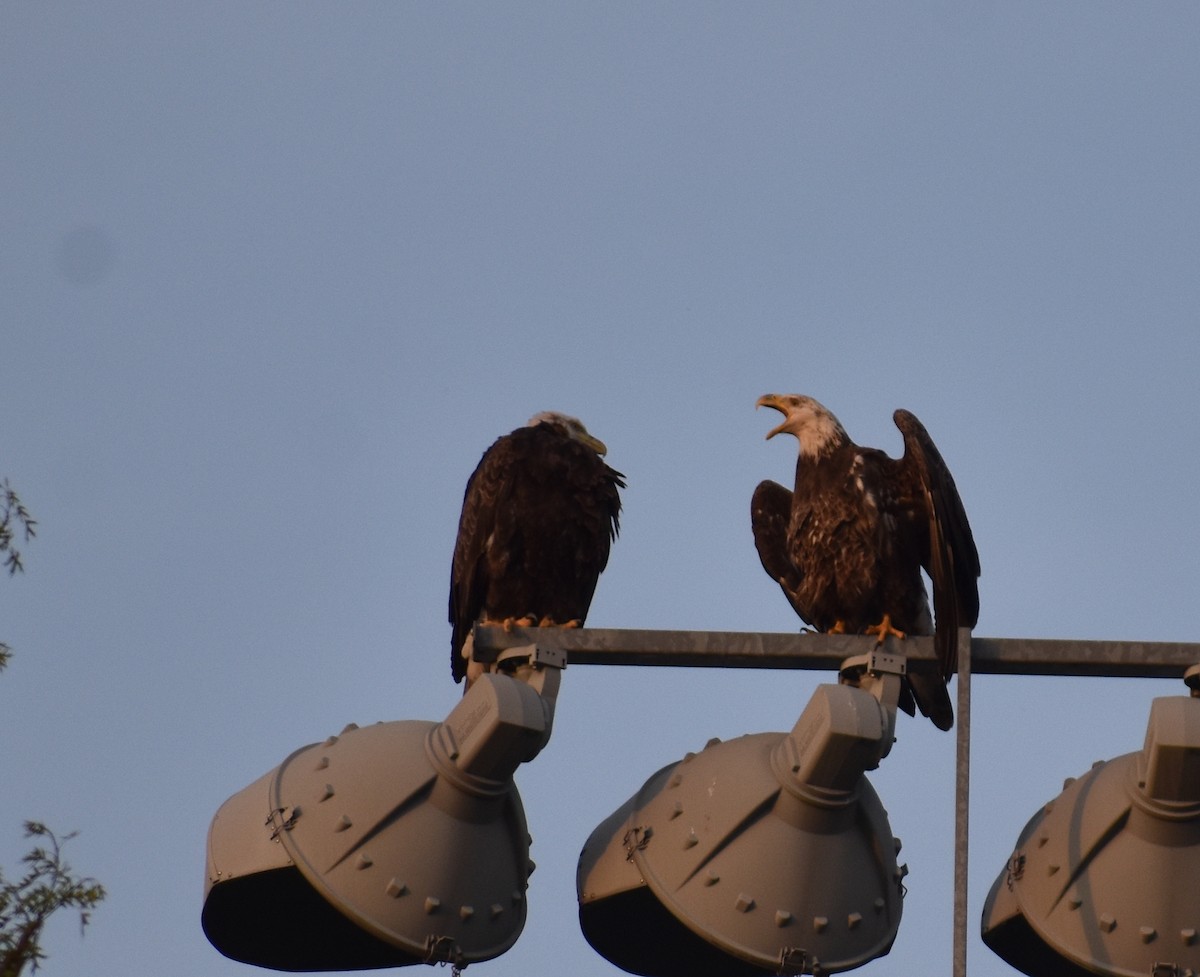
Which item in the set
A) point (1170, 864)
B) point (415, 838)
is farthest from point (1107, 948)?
point (415, 838)

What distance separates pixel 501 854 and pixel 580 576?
6.20 meters

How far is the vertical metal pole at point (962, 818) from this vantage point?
476cm

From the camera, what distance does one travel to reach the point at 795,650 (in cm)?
535

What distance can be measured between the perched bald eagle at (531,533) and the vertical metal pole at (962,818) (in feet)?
19.5

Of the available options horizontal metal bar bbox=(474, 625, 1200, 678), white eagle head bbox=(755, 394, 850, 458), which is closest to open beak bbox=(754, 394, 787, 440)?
white eagle head bbox=(755, 394, 850, 458)

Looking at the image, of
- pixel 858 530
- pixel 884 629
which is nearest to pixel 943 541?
pixel 884 629

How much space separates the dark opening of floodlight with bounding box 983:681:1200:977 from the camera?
16.4 ft

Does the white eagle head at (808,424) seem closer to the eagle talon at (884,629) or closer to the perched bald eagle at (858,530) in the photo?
the perched bald eagle at (858,530)

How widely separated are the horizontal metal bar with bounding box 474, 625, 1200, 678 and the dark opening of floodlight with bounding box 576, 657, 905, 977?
227mm

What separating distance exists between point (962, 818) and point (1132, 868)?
0.49 m

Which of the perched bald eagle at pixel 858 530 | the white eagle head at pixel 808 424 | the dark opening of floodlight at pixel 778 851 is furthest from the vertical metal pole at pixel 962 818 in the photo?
the white eagle head at pixel 808 424

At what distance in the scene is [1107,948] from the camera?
16.7 ft

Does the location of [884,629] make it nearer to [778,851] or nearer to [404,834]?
[778,851]

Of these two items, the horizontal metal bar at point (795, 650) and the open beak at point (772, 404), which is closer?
the horizontal metal bar at point (795, 650)
